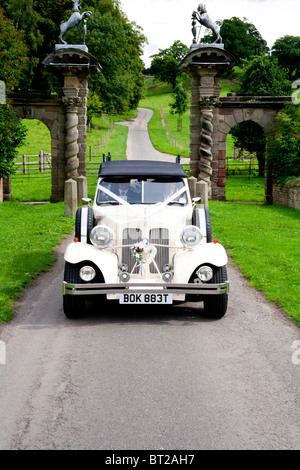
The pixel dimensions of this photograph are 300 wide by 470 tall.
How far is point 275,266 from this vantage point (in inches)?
463

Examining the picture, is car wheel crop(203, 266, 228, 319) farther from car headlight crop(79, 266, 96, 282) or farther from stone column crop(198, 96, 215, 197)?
stone column crop(198, 96, 215, 197)

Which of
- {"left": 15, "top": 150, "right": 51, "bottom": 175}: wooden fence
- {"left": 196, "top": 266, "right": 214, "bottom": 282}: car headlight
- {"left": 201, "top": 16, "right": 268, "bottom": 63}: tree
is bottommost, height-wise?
{"left": 15, "top": 150, "right": 51, "bottom": 175}: wooden fence

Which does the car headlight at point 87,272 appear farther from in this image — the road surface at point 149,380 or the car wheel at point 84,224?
the car wheel at point 84,224

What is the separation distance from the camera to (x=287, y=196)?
2362 cm

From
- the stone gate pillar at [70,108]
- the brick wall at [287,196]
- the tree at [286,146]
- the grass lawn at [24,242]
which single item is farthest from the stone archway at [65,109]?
the brick wall at [287,196]

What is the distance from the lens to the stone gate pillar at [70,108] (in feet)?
76.3

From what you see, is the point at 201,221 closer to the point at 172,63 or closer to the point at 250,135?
the point at 250,135

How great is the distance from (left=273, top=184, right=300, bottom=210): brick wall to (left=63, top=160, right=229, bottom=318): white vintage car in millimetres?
13960

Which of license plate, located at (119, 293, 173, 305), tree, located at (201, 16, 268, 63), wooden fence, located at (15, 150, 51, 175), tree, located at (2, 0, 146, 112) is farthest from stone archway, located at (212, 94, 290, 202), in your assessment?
tree, located at (201, 16, 268, 63)

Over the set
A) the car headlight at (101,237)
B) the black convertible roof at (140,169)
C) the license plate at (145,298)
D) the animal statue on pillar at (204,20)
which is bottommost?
the license plate at (145,298)

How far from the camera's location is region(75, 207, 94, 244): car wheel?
8.80 meters

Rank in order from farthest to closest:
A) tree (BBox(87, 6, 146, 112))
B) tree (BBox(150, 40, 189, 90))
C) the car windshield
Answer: tree (BBox(150, 40, 189, 90)) → tree (BBox(87, 6, 146, 112)) → the car windshield

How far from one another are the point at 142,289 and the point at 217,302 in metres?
1.08

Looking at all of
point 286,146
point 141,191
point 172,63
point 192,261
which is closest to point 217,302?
point 192,261
